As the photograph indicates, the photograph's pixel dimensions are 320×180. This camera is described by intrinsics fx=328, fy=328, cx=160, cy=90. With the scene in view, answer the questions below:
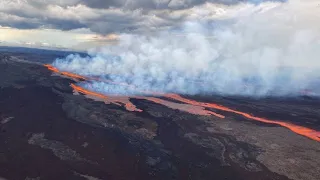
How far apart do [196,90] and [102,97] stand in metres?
32.2

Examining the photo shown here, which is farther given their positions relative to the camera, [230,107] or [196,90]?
[196,90]

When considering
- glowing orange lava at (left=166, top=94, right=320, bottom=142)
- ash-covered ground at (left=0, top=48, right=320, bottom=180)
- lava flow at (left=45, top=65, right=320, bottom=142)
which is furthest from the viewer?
lava flow at (left=45, top=65, right=320, bottom=142)

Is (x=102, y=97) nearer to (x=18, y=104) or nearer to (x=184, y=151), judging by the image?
(x=18, y=104)

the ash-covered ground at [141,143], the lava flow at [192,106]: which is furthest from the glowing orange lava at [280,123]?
the ash-covered ground at [141,143]

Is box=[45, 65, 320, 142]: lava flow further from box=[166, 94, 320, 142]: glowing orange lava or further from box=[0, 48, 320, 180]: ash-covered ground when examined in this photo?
box=[0, 48, 320, 180]: ash-covered ground

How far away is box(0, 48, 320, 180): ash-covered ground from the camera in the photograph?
1415 inches

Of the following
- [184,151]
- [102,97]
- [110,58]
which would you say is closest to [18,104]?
[102,97]

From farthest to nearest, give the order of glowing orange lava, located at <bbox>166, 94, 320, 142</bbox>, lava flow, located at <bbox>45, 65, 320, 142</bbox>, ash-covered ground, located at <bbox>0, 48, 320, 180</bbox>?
lava flow, located at <bbox>45, 65, 320, 142</bbox>
glowing orange lava, located at <bbox>166, 94, 320, 142</bbox>
ash-covered ground, located at <bbox>0, 48, 320, 180</bbox>

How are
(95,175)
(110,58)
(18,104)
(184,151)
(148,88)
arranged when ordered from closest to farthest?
(95,175)
(184,151)
(18,104)
(148,88)
(110,58)

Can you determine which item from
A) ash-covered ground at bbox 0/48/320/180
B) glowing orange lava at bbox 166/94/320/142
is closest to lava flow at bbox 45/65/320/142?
glowing orange lava at bbox 166/94/320/142

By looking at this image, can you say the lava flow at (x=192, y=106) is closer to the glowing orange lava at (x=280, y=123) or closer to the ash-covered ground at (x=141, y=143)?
the glowing orange lava at (x=280, y=123)

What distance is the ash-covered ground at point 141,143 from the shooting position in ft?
118

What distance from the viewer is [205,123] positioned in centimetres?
5672

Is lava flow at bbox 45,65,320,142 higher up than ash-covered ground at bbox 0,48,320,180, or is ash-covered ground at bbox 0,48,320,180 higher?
lava flow at bbox 45,65,320,142
